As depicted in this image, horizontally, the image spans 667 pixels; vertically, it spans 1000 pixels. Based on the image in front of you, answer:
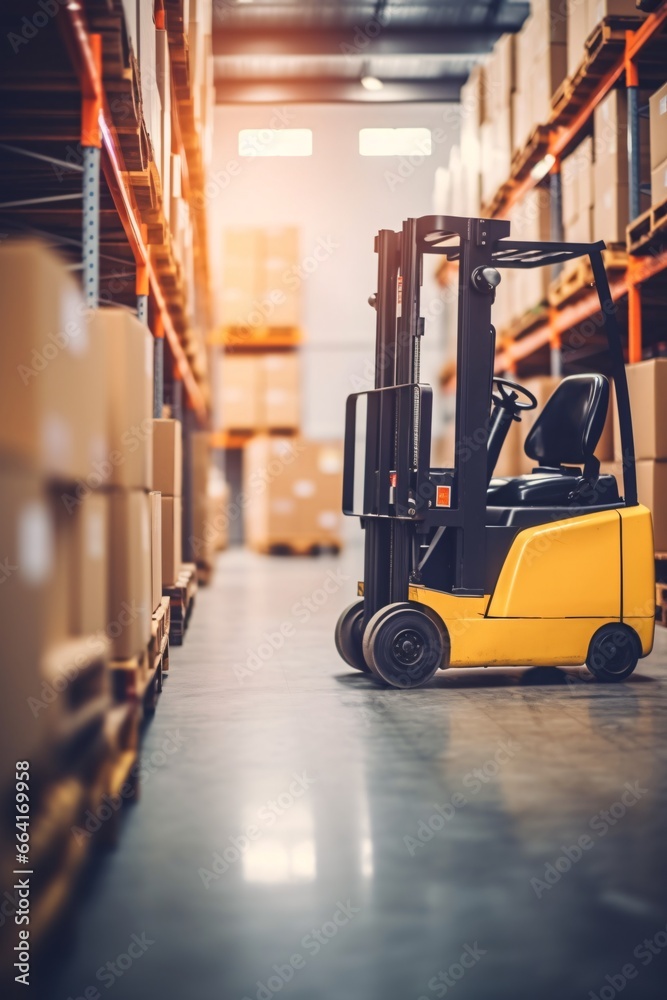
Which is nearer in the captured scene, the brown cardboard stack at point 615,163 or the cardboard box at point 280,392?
the brown cardboard stack at point 615,163

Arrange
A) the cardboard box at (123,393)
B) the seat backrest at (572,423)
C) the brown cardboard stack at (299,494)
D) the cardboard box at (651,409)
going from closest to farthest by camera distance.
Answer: the cardboard box at (123,393) → the seat backrest at (572,423) → the cardboard box at (651,409) → the brown cardboard stack at (299,494)

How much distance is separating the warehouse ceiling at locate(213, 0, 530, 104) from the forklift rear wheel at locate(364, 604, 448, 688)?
10073 mm

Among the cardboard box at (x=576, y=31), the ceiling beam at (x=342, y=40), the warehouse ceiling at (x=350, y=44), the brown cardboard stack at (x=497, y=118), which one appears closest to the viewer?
the cardboard box at (x=576, y=31)

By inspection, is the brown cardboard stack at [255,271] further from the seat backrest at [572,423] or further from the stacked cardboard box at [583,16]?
the seat backrest at [572,423]

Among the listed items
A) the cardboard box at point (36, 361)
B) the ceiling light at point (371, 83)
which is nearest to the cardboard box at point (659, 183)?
the cardboard box at point (36, 361)

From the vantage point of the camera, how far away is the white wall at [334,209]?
14586 millimetres

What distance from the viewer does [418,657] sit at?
4.09 m

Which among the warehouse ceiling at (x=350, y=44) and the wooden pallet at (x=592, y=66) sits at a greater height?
the warehouse ceiling at (x=350, y=44)

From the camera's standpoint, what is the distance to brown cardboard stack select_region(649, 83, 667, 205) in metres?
5.87

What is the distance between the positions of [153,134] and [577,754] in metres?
3.37

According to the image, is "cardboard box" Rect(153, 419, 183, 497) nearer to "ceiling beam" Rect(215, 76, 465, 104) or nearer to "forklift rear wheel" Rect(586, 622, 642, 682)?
"forklift rear wheel" Rect(586, 622, 642, 682)

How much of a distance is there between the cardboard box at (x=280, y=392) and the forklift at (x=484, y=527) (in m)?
9.60

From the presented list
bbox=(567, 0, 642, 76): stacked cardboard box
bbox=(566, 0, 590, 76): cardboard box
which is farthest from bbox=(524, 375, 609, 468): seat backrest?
bbox=(566, 0, 590, 76): cardboard box

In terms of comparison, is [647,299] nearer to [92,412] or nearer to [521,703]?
[521,703]
